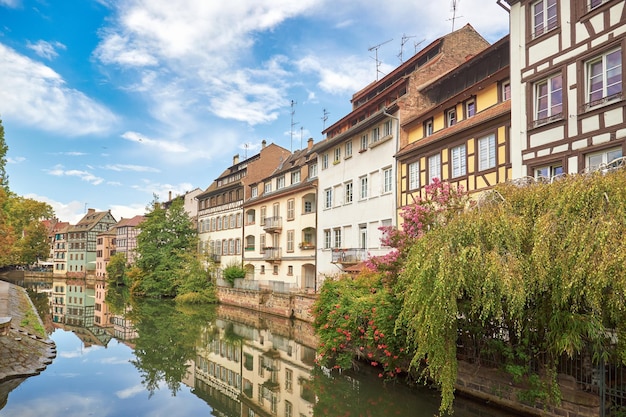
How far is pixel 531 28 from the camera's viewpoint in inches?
546

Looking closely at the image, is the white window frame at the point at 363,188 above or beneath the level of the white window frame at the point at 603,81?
Result: beneath

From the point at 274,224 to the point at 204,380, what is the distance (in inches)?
716

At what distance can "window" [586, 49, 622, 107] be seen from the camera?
37.8 feet

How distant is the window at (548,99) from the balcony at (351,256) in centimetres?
1158

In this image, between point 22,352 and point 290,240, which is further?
point 290,240

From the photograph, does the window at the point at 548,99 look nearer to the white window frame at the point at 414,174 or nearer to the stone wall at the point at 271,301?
the white window frame at the point at 414,174

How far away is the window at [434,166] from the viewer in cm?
1855

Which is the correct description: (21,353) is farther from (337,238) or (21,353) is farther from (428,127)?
(428,127)

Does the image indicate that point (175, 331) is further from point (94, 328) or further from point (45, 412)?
point (45, 412)

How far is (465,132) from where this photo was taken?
17031mm

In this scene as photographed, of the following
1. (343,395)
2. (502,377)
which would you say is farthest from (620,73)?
(343,395)

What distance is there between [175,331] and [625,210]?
812 inches

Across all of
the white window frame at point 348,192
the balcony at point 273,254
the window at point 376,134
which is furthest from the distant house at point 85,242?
the window at point 376,134

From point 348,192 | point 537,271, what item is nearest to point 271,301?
point 348,192
